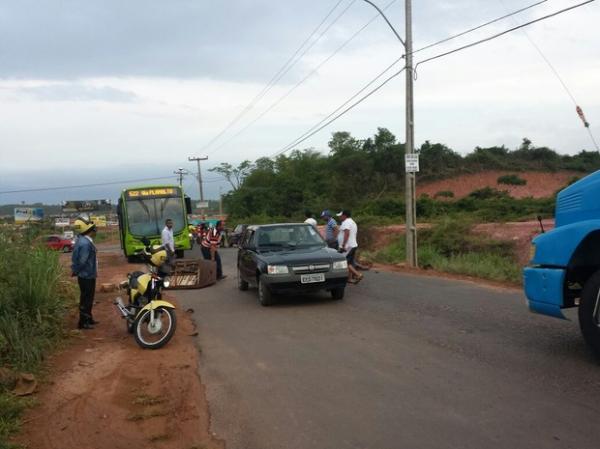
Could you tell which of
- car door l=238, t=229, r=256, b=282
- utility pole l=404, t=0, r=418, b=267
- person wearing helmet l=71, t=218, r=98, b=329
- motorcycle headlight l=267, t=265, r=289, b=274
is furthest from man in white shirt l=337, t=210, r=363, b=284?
person wearing helmet l=71, t=218, r=98, b=329

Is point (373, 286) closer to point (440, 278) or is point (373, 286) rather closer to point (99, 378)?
point (440, 278)

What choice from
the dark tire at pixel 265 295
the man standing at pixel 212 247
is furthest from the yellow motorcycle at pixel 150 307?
the man standing at pixel 212 247

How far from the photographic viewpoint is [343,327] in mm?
8453

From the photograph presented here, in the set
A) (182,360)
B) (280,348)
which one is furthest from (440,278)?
(182,360)

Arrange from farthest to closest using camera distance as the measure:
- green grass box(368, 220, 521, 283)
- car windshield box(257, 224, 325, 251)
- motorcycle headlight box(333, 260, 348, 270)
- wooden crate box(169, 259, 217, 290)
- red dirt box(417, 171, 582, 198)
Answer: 1. red dirt box(417, 171, 582, 198)
2. green grass box(368, 220, 521, 283)
3. wooden crate box(169, 259, 217, 290)
4. car windshield box(257, 224, 325, 251)
5. motorcycle headlight box(333, 260, 348, 270)

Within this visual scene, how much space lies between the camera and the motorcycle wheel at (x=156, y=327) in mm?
7680

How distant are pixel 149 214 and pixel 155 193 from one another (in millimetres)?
950

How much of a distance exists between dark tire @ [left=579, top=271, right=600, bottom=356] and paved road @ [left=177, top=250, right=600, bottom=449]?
0.31 meters

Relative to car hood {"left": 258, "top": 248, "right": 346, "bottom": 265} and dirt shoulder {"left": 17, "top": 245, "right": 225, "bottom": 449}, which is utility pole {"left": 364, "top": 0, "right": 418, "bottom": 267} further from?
dirt shoulder {"left": 17, "top": 245, "right": 225, "bottom": 449}

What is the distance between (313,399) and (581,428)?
2.18 metres

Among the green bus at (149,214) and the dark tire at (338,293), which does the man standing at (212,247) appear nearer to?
the dark tire at (338,293)

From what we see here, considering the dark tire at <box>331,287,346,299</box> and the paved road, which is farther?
the dark tire at <box>331,287,346,299</box>

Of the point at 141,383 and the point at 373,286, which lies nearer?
the point at 141,383

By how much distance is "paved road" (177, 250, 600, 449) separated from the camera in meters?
4.40
